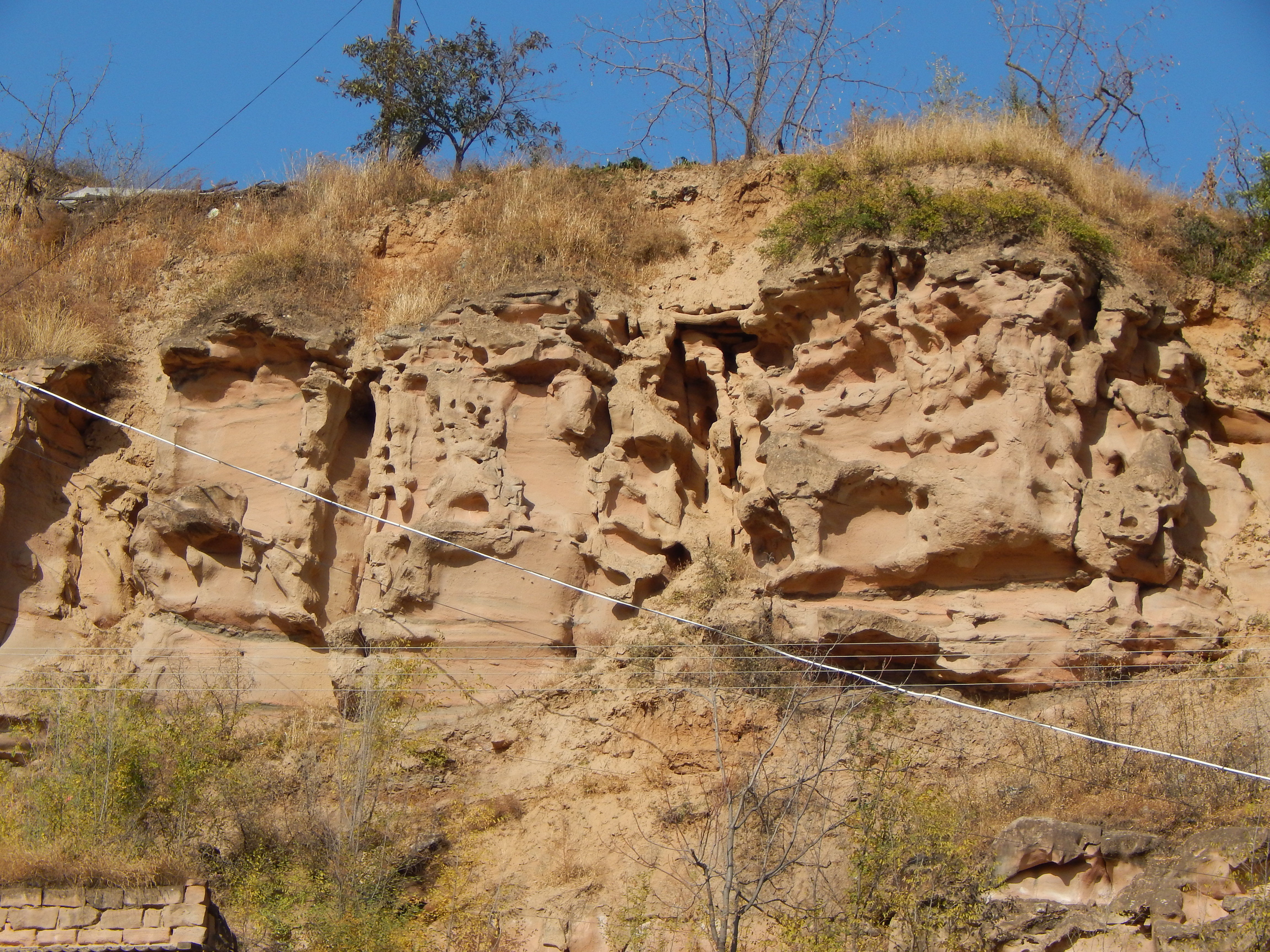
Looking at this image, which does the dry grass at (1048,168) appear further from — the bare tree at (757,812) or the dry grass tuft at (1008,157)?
the bare tree at (757,812)

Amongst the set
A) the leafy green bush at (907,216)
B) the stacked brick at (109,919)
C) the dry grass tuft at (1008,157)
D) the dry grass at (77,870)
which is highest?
the dry grass tuft at (1008,157)

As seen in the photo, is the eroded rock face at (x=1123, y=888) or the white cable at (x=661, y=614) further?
the white cable at (x=661, y=614)

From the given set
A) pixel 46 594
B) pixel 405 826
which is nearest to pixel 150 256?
pixel 46 594

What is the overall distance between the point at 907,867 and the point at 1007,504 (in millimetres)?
3204

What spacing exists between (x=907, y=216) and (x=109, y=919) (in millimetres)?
8408

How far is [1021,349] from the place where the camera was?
11.5 meters

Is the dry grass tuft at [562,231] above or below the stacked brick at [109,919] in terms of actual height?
above

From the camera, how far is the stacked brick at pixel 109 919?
8.75 m

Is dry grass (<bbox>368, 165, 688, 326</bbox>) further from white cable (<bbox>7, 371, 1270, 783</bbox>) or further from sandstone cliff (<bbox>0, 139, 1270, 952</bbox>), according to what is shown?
white cable (<bbox>7, 371, 1270, 783</bbox>)

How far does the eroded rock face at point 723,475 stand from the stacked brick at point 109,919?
2.92 metres

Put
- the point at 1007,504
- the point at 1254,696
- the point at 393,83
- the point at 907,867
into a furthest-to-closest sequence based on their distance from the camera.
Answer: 1. the point at 393,83
2. the point at 1007,504
3. the point at 1254,696
4. the point at 907,867

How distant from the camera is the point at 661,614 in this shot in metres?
11.2

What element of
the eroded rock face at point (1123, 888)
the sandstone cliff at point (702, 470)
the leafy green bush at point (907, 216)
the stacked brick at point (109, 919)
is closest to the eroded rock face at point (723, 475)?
the sandstone cliff at point (702, 470)

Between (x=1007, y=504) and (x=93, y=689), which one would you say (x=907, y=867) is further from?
(x=93, y=689)
